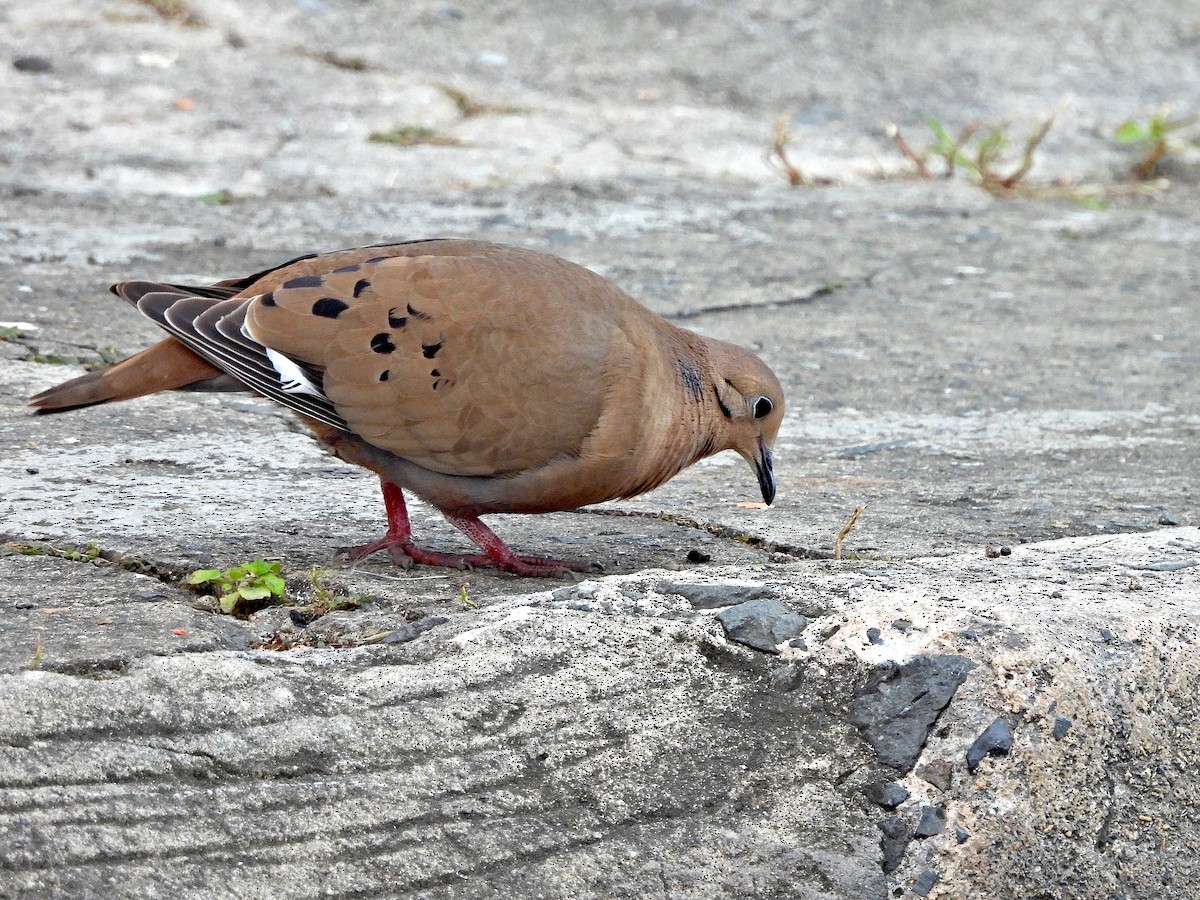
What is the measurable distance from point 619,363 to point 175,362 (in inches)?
36.9

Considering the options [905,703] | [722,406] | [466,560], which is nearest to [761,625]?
[905,703]

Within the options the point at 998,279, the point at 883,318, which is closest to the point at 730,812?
the point at 883,318

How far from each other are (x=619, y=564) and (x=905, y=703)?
893mm

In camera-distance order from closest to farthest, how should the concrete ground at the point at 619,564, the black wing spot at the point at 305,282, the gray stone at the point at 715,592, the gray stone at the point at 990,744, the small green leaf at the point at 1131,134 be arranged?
the concrete ground at the point at 619,564 → the gray stone at the point at 990,744 → the gray stone at the point at 715,592 → the black wing spot at the point at 305,282 → the small green leaf at the point at 1131,134

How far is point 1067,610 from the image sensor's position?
8.25ft

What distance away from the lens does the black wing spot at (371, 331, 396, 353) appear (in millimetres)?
3059

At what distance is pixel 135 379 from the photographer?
10.3ft

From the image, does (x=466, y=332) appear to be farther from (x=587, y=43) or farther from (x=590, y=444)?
(x=587, y=43)

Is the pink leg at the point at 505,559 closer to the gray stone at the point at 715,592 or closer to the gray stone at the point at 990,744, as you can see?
the gray stone at the point at 715,592

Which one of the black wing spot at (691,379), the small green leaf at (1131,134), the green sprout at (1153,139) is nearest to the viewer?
the black wing spot at (691,379)

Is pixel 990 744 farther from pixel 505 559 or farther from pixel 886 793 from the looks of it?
pixel 505 559

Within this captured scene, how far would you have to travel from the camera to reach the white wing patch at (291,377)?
306cm

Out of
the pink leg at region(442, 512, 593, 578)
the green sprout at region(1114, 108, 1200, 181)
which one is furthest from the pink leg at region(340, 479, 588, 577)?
the green sprout at region(1114, 108, 1200, 181)

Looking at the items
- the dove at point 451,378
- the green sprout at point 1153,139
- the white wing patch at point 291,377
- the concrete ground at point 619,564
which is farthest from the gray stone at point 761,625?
the green sprout at point 1153,139
